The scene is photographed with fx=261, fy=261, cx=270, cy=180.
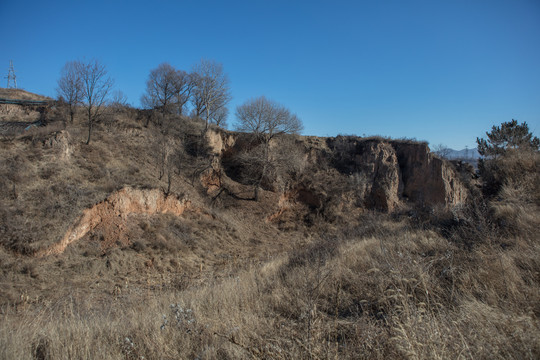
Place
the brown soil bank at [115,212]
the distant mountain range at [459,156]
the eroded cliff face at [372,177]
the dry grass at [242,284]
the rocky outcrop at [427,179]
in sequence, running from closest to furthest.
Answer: the dry grass at [242,284]
the brown soil bank at [115,212]
the rocky outcrop at [427,179]
the eroded cliff face at [372,177]
the distant mountain range at [459,156]

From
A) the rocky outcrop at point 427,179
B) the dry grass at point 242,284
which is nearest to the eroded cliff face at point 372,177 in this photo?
the rocky outcrop at point 427,179

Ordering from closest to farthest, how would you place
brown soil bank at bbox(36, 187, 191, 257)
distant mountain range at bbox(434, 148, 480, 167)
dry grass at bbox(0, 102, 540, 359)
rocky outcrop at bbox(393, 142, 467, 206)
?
dry grass at bbox(0, 102, 540, 359) < brown soil bank at bbox(36, 187, 191, 257) < rocky outcrop at bbox(393, 142, 467, 206) < distant mountain range at bbox(434, 148, 480, 167)

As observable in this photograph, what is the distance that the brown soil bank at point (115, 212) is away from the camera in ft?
35.9

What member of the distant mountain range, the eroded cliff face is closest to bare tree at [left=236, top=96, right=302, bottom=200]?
the eroded cliff face

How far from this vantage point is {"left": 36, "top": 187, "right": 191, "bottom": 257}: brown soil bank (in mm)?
10938

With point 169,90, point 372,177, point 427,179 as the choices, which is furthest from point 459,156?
point 169,90

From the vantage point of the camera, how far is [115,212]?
1288cm

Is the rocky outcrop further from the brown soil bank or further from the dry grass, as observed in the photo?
the brown soil bank

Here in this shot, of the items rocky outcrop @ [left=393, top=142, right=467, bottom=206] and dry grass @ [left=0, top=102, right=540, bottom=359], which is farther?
rocky outcrop @ [left=393, top=142, right=467, bottom=206]

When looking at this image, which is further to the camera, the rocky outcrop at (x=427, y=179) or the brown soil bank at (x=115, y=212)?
the rocky outcrop at (x=427, y=179)

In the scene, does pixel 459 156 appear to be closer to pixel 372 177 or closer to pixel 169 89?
pixel 372 177

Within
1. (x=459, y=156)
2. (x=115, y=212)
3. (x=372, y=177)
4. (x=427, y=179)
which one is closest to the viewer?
(x=115, y=212)

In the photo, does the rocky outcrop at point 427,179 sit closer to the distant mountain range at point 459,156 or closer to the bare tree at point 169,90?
the distant mountain range at point 459,156

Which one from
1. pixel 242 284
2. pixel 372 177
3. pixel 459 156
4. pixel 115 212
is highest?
pixel 459 156
